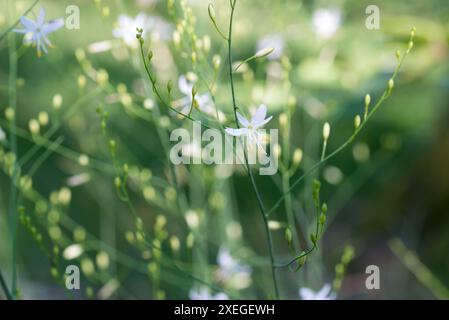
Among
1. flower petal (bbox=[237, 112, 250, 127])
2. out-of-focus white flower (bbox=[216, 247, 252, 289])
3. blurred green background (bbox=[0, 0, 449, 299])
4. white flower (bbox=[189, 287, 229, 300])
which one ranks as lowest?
white flower (bbox=[189, 287, 229, 300])

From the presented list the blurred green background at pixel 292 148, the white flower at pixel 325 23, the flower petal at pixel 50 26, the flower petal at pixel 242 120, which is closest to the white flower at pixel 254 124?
the flower petal at pixel 242 120

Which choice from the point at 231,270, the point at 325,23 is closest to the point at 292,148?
the point at 325,23

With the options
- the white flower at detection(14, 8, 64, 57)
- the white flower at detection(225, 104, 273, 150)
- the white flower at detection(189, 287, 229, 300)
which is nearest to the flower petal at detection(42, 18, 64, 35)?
the white flower at detection(14, 8, 64, 57)

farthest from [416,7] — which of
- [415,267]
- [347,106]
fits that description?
[415,267]

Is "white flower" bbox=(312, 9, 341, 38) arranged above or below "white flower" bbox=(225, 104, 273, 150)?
above

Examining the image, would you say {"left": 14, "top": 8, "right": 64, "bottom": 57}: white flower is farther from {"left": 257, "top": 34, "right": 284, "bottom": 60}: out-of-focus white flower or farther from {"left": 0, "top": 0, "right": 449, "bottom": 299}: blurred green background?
{"left": 257, "top": 34, "right": 284, "bottom": 60}: out-of-focus white flower

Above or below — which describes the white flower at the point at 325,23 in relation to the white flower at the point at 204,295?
above

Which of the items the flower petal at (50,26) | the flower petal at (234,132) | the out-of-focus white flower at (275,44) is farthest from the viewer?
the out-of-focus white flower at (275,44)

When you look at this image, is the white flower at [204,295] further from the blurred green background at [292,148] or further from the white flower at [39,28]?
the white flower at [39,28]
